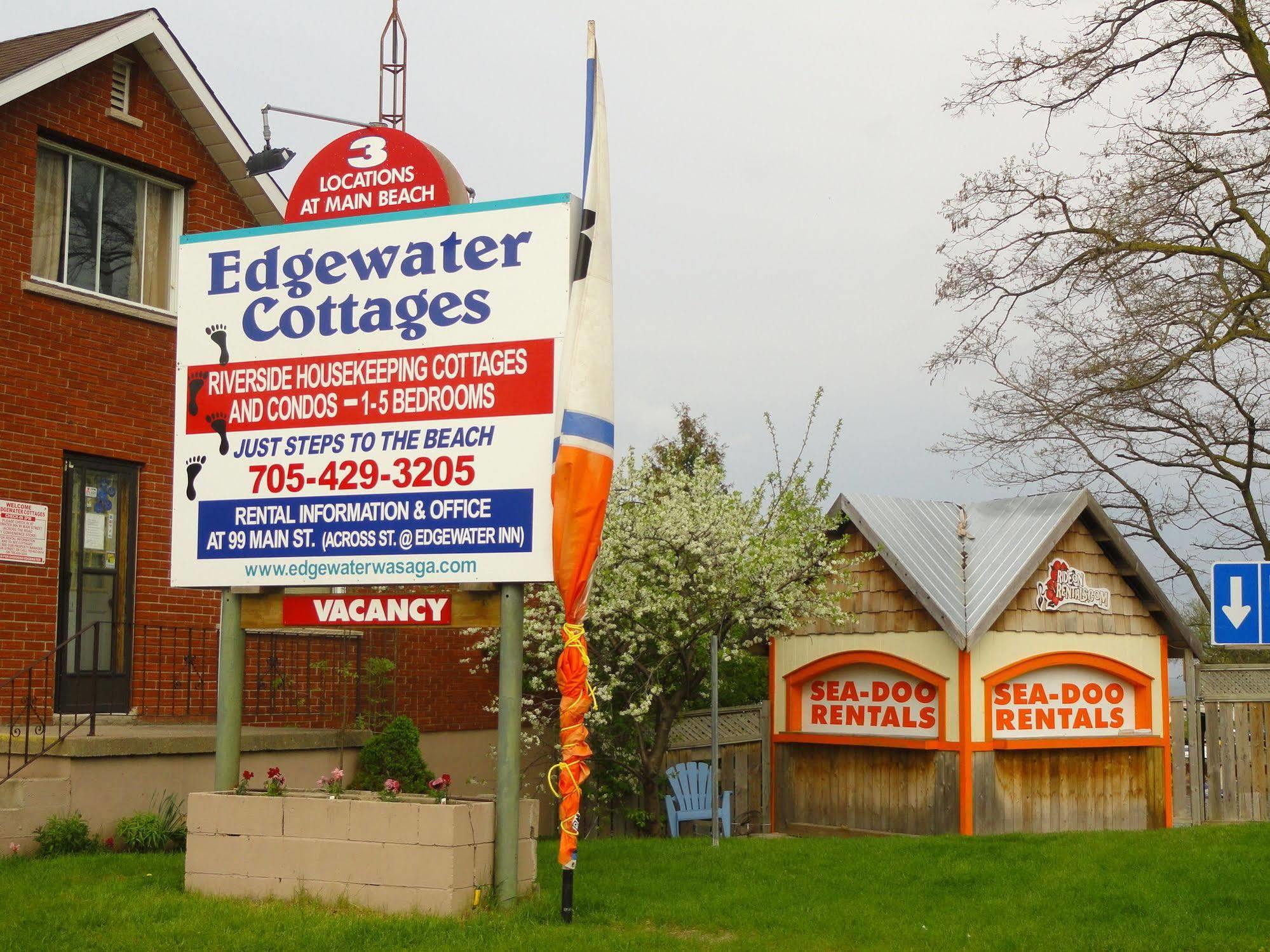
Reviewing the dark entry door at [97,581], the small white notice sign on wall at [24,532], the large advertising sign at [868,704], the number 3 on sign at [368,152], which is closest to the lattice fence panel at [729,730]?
the large advertising sign at [868,704]

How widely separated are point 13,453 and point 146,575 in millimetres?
1989

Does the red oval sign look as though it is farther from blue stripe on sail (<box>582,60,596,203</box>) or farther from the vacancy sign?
the vacancy sign

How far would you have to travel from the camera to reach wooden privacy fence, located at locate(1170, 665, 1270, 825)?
18.9 m

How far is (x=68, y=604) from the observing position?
13750 millimetres

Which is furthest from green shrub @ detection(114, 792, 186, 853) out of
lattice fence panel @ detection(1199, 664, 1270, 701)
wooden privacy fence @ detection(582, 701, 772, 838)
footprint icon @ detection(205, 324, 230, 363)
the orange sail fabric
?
lattice fence panel @ detection(1199, 664, 1270, 701)

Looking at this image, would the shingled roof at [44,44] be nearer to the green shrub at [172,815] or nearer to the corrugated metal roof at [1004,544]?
the green shrub at [172,815]

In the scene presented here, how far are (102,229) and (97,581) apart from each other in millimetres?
3742

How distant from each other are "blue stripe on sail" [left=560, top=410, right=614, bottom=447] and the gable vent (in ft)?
27.8

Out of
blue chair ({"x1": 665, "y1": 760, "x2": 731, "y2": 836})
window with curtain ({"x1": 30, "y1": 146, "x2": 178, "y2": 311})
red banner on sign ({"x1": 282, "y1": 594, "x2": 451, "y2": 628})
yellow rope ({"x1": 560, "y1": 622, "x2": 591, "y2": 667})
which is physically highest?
window with curtain ({"x1": 30, "y1": 146, "x2": 178, "y2": 311})

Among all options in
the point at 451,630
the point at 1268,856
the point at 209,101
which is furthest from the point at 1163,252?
the point at 209,101

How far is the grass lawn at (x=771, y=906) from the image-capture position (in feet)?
27.6

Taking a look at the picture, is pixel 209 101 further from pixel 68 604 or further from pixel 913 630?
pixel 913 630

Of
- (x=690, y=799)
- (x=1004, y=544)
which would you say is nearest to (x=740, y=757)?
(x=690, y=799)

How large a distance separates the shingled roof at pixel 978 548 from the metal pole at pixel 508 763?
7539 millimetres
